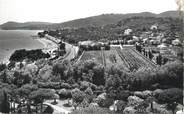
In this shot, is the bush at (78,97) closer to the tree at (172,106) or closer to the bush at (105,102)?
the bush at (105,102)

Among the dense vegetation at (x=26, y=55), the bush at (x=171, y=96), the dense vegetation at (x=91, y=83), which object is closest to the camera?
the bush at (x=171, y=96)

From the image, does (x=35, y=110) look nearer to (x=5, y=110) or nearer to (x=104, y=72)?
(x=5, y=110)

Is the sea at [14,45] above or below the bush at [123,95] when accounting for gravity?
below

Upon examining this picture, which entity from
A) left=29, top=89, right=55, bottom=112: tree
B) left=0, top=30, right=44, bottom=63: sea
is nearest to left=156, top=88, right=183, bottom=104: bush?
left=29, top=89, right=55, bottom=112: tree

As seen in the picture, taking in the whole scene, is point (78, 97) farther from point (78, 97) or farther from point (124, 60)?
point (124, 60)

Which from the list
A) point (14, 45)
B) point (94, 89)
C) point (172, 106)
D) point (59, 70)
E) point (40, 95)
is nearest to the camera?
point (172, 106)

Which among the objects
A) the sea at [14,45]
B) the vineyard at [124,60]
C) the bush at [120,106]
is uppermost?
the bush at [120,106]

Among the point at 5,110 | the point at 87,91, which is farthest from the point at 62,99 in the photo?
the point at 5,110

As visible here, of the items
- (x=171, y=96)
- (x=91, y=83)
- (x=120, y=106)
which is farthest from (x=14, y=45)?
(x=171, y=96)

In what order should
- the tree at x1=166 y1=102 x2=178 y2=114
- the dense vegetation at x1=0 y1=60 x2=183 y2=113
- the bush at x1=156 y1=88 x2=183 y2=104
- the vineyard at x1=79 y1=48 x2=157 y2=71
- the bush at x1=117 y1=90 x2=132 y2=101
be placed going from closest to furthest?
the tree at x1=166 y1=102 x2=178 y2=114 < the bush at x1=156 y1=88 x2=183 y2=104 < the dense vegetation at x1=0 y1=60 x2=183 y2=113 < the bush at x1=117 y1=90 x2=132 y2=101 < the vineyard at x1=79 y1=48 x2=157 y2=71

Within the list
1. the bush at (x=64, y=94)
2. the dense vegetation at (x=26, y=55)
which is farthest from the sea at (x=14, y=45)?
the bush at (x=64, y=94)

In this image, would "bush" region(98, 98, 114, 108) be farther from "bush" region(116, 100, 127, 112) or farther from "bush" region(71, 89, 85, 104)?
"bush" region(71, 89, 85, 104)
